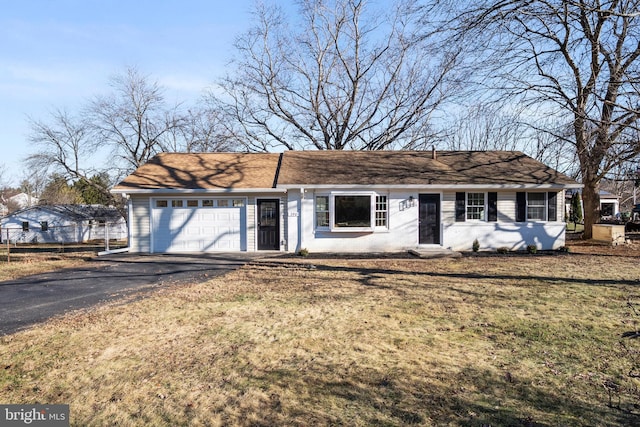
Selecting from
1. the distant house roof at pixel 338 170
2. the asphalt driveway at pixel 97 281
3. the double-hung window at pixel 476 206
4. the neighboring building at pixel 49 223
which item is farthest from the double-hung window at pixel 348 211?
the neighboring building at pixel 49 223

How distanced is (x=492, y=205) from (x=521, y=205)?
1.20 m

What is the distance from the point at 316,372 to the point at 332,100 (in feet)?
77.3

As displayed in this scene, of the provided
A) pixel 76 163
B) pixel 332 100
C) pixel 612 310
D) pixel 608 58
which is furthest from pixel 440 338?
pixel 76 163

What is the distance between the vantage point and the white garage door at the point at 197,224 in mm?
14703

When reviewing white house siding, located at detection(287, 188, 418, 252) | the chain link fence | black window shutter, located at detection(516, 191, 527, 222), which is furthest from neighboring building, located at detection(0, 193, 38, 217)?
black window shutter, located at detection(516, 191, 527, 222)

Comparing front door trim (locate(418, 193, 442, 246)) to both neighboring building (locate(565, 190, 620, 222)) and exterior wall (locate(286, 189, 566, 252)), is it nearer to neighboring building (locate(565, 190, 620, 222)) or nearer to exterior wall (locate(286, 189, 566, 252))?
exterior wall (locate(286, 189, 566, 252))

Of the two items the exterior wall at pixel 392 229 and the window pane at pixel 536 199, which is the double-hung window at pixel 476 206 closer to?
the exterior wall at pixel 392 229

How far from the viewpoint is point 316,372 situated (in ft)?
13.0

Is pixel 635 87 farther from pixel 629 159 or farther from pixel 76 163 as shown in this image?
pixel 76 163

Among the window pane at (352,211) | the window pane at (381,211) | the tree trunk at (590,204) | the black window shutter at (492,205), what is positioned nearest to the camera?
the window pane at (352,211)

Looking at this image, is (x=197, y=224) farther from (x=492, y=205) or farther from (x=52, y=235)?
(x=52, y=235)

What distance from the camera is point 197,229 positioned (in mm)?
14766

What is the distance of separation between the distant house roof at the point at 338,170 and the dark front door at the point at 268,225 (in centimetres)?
81

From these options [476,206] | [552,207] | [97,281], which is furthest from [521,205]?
[97,281]
